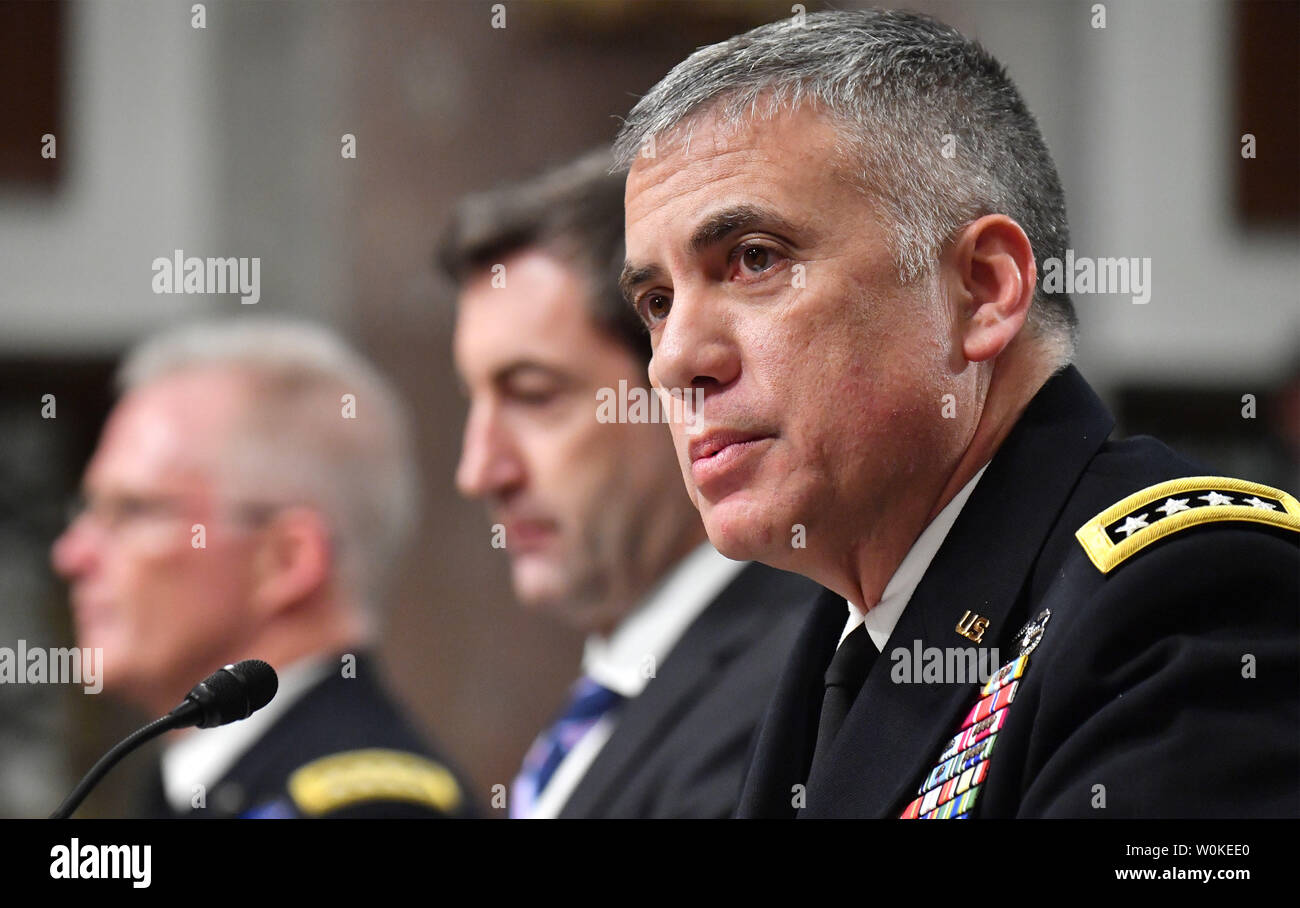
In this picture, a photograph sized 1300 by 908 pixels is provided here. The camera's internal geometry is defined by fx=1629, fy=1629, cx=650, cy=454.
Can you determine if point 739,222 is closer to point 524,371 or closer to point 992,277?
point 992,277

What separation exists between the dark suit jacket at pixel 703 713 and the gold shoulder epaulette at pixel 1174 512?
0.68 m

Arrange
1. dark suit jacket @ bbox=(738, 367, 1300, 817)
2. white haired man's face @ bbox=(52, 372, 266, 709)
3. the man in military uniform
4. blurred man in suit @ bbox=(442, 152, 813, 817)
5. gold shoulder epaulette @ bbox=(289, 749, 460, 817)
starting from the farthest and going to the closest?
white haired man's face @ bbox=(52, 372, 266, 709)
blurred man in suit @ bbox=(442, 152, 813, 817)
gold shoulder epaulette @ bbox=(289, 749, 460, 817)
the man in military uniform
dark suit jacket @ bbox=(738, 367, 1300, 817)

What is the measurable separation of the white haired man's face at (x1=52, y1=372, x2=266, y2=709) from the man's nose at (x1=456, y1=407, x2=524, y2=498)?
460 mm

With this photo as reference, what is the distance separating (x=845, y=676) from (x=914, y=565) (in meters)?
0.13

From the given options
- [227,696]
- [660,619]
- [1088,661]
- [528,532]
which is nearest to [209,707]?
[227,696]

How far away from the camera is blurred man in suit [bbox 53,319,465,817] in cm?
269

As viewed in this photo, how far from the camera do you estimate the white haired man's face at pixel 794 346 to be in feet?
4.80

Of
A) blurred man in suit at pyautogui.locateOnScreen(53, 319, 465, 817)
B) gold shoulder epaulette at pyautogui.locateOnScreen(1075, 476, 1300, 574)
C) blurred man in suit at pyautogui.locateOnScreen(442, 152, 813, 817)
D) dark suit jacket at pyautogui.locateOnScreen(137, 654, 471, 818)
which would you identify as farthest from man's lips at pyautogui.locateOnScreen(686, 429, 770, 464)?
blurred man in suit at pyautogui.locateOnScreen(53, 319, 465, 817)

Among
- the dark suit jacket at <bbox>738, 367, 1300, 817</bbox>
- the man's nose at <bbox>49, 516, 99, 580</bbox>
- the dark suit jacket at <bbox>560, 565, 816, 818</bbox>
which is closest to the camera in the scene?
the dark suit jacket at <bbox>738, 367, 1300, 817</bbox>

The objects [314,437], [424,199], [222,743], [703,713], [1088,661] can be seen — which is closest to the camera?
[1088,661]

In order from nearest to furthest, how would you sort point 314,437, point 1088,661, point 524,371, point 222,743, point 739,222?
1. point 1088,661
2. point 739,222
3. point 524,371
4. point 222,743
5. point 314,437

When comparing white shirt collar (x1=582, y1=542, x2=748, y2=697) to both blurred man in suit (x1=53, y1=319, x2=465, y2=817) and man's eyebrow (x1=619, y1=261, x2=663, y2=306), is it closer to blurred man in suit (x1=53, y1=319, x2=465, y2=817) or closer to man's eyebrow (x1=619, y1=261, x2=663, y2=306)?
blurred man in suit (x1=53, y1=319, x2=465, y2=817)

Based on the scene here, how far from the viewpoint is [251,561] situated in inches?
113
